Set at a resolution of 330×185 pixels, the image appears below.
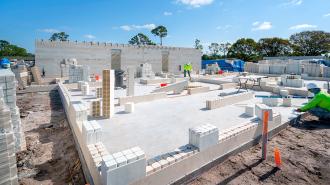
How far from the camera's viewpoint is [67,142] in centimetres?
589

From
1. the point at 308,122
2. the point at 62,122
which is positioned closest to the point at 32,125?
the point at 62,122

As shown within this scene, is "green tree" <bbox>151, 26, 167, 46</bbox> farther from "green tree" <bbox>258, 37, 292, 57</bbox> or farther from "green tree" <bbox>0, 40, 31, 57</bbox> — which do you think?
"green tree" <bbox>0, 40, 31, 57</bbox>

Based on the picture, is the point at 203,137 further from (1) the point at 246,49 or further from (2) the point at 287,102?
(1) the point at 246,49

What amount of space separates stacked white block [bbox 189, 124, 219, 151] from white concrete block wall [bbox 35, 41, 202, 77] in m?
20.9

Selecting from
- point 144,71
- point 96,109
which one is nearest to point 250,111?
point 96,109

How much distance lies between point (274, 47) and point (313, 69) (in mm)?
31637

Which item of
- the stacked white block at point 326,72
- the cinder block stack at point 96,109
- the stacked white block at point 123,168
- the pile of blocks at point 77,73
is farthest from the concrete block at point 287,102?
the stacked white block at point 326,72

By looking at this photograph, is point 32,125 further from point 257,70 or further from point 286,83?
point 257,70

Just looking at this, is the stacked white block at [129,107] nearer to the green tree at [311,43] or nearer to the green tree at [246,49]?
the green tree at [246,49]

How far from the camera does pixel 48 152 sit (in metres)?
5.41

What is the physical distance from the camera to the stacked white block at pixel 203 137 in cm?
404

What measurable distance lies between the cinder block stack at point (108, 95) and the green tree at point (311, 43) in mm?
51371

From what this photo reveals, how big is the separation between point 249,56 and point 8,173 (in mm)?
51629

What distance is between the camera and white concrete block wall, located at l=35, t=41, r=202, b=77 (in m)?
21.0
